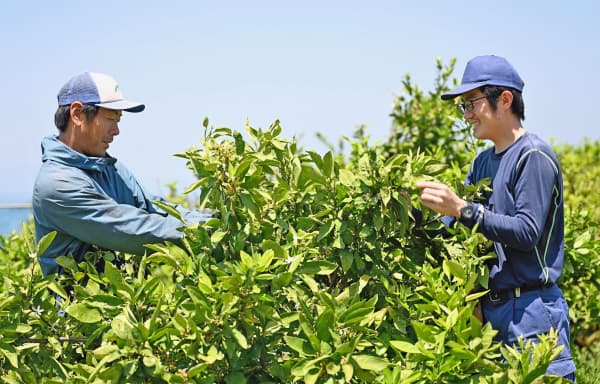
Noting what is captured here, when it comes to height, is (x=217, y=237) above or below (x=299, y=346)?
above

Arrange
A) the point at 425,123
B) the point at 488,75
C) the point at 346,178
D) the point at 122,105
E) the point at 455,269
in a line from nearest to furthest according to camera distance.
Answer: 1. the point at 455,269
2. the point at 346,178
3. the point at 488,75
4. the point at 122,105
5. the point at 425,123

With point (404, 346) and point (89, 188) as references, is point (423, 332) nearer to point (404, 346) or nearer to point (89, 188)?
point (404, 346)

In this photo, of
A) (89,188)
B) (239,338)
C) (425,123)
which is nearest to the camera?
(239,338)

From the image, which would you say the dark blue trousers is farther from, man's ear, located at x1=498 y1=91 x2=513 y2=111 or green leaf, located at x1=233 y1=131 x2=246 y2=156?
green leaf, located at x1=233 y1=131 x2=246 y2=156

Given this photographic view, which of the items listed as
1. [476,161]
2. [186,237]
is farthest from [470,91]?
[186,237]

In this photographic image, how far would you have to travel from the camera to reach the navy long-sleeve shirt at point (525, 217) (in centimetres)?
274

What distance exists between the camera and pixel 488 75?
3.03m

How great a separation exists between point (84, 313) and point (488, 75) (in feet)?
6.09

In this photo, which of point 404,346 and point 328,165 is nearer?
point 404,346

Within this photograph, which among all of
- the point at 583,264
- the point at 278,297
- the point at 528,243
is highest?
the point at 528,243

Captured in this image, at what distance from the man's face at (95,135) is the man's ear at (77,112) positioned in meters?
0.02

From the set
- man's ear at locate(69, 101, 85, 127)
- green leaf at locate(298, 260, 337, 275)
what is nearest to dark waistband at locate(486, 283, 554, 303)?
green leaf at locate(298, 260, 337, 275)

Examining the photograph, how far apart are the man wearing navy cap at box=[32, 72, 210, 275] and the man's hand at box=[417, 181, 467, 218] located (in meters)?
0.93

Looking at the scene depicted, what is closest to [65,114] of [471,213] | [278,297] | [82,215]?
[82,215]
